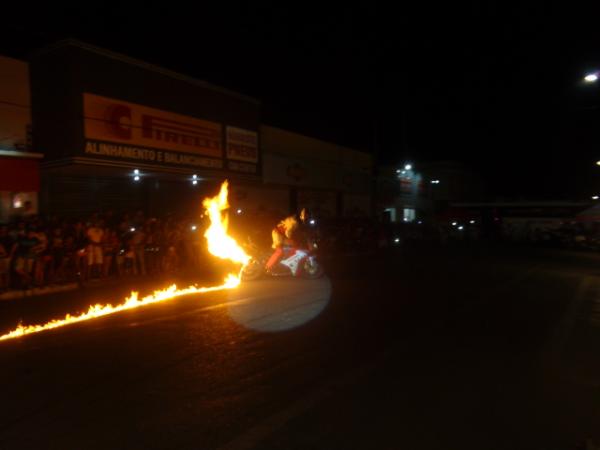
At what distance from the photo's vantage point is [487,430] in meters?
4.57

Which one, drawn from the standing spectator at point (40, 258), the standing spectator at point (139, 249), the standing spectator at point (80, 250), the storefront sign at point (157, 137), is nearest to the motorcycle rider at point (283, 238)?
the standing spectator at point (139, 249)

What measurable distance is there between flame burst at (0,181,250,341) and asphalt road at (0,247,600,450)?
41 cm

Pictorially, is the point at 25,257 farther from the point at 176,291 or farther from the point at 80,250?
the point at 176,291

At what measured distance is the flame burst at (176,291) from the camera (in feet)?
27.5

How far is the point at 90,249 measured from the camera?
13.5 m

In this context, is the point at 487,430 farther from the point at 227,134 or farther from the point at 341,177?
the point at 341,177

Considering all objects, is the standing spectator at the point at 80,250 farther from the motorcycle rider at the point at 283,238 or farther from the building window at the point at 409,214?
the building window at the point at 409,214

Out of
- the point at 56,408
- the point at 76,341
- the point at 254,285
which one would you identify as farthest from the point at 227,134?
the point at 56,408

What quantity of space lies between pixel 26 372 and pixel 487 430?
5.16 metres

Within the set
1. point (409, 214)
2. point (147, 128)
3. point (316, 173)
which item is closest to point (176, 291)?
point (147, 128)

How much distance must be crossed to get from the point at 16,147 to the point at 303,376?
47.7ft

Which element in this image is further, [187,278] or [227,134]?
[227,134]

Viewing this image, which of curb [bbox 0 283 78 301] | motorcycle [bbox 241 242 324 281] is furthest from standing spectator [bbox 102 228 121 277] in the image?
motorcycle [bbox 241 242 324 281]

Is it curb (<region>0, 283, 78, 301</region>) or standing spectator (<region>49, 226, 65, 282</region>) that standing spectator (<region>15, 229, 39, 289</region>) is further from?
standing spectator (<region>49, 226, 65, 282</region>)
